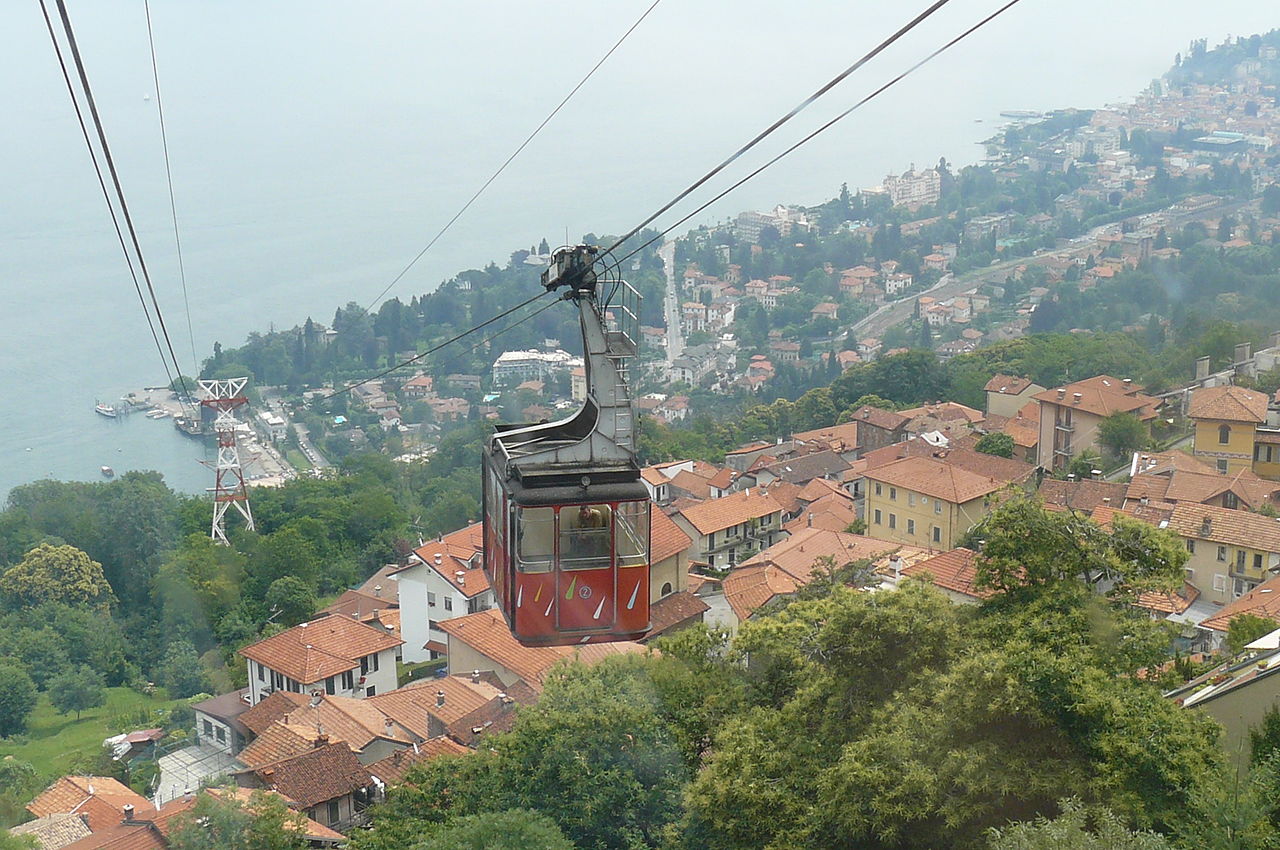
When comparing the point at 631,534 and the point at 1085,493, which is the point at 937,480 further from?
the point at 631,534

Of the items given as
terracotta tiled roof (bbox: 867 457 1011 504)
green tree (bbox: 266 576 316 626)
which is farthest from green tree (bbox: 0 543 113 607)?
terracotta tiled roof (bbox: 867 457 1011 504)

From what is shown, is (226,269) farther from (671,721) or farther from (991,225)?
(671,721)

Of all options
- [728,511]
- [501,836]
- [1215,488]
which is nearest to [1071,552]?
[501,836]

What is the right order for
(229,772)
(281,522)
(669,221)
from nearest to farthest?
1. (229,772)
2. (281,522)
3. (669,221)

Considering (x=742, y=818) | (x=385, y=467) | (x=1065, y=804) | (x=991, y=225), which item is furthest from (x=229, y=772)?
(x=991, y=225)

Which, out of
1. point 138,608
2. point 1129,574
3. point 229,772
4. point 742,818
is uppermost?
point 1129,574

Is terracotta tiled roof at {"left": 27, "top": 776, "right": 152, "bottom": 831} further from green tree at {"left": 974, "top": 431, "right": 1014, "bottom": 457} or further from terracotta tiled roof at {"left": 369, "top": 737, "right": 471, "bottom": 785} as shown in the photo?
green tree at {"left": 974, "top": 431, "right": 1014, "bottom": 457}

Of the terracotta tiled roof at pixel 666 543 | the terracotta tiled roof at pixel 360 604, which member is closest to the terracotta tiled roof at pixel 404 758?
the terracotta tiled roof at pixel 666 543

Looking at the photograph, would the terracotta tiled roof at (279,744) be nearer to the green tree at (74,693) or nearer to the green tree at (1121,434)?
the green tree at (74,693)
